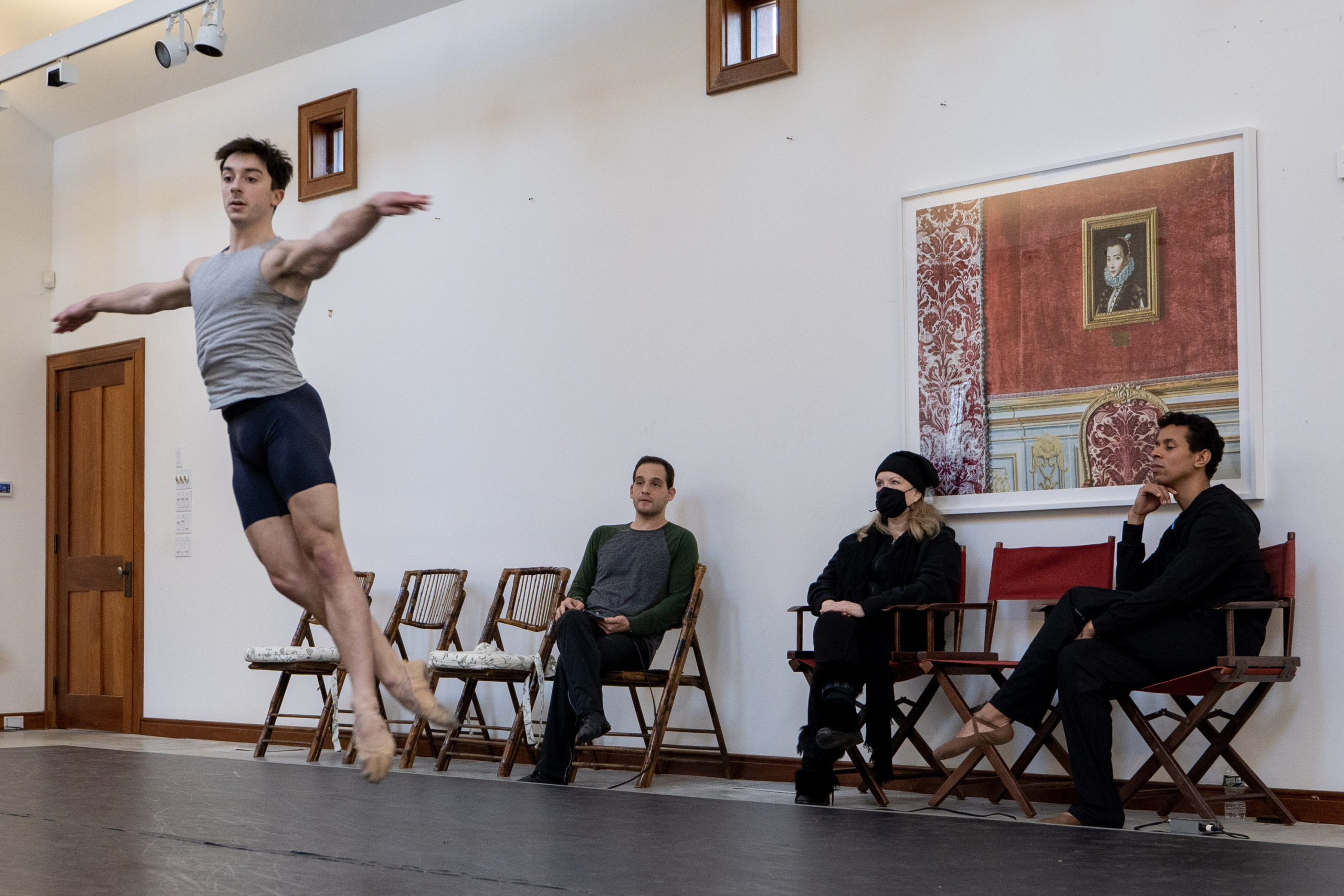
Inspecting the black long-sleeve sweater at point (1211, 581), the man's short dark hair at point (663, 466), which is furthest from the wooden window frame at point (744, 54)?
the black long-sleeve sweater at point (1211, 581)

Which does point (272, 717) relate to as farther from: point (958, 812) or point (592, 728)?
point (958, 812)

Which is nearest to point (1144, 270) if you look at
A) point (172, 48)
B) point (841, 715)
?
point (841, 715)

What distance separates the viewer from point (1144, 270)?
14.1 ft

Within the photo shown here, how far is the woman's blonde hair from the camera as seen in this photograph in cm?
438

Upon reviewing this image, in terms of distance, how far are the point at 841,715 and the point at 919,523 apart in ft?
2.45

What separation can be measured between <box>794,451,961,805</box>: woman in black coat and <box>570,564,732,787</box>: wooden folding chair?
620 millimetres

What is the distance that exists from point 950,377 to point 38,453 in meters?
5.82

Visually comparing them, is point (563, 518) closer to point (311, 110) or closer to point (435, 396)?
point (435, 396)

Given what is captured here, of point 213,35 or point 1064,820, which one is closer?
point 1064,820

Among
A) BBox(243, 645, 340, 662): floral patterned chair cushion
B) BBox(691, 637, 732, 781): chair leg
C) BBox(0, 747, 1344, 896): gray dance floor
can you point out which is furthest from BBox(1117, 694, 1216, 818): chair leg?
BBox(243, 645, 340, 662): floral patterned chair cushion

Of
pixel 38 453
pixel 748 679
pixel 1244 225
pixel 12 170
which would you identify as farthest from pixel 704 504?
pixel 12 170

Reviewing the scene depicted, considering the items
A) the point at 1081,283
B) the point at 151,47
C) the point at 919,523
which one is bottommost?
the point at 919,523

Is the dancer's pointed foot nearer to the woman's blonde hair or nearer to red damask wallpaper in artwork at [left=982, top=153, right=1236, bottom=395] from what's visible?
the woman's blonde hair

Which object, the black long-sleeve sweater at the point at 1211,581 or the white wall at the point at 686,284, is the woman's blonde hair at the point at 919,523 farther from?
the black long-sleeve sweater at the point at 1211,581
